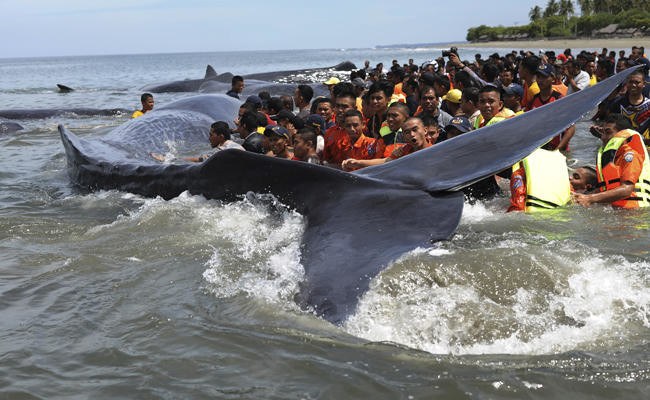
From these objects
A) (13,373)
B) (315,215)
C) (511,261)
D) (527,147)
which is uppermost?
(527,147)

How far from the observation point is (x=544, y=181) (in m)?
5.59

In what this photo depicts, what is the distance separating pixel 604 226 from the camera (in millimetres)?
5574

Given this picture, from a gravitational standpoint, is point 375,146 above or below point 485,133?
below

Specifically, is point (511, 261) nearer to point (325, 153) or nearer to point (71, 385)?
point (71, 385)

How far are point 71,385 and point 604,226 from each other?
4.59 meters

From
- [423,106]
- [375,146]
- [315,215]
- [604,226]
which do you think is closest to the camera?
[315,215]

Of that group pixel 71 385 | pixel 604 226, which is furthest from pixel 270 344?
pixel 604 226

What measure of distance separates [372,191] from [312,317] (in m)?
0.85

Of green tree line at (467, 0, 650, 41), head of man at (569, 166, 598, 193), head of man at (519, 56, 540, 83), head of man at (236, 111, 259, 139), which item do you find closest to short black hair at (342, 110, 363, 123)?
head of man at (236, 111, 259, 139)

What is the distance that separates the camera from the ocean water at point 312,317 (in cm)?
302

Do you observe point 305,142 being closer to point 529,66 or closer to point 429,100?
point 429,100

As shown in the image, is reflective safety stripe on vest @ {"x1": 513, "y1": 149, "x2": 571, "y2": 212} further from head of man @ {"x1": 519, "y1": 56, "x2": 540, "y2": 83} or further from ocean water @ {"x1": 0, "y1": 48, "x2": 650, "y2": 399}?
head of man @ {"x1": 519, "y1": 56, "x2": 540, "y2": 83}

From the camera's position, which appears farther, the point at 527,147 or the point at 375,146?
the point at 375,146

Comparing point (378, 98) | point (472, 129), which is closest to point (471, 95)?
point (472, 129)
